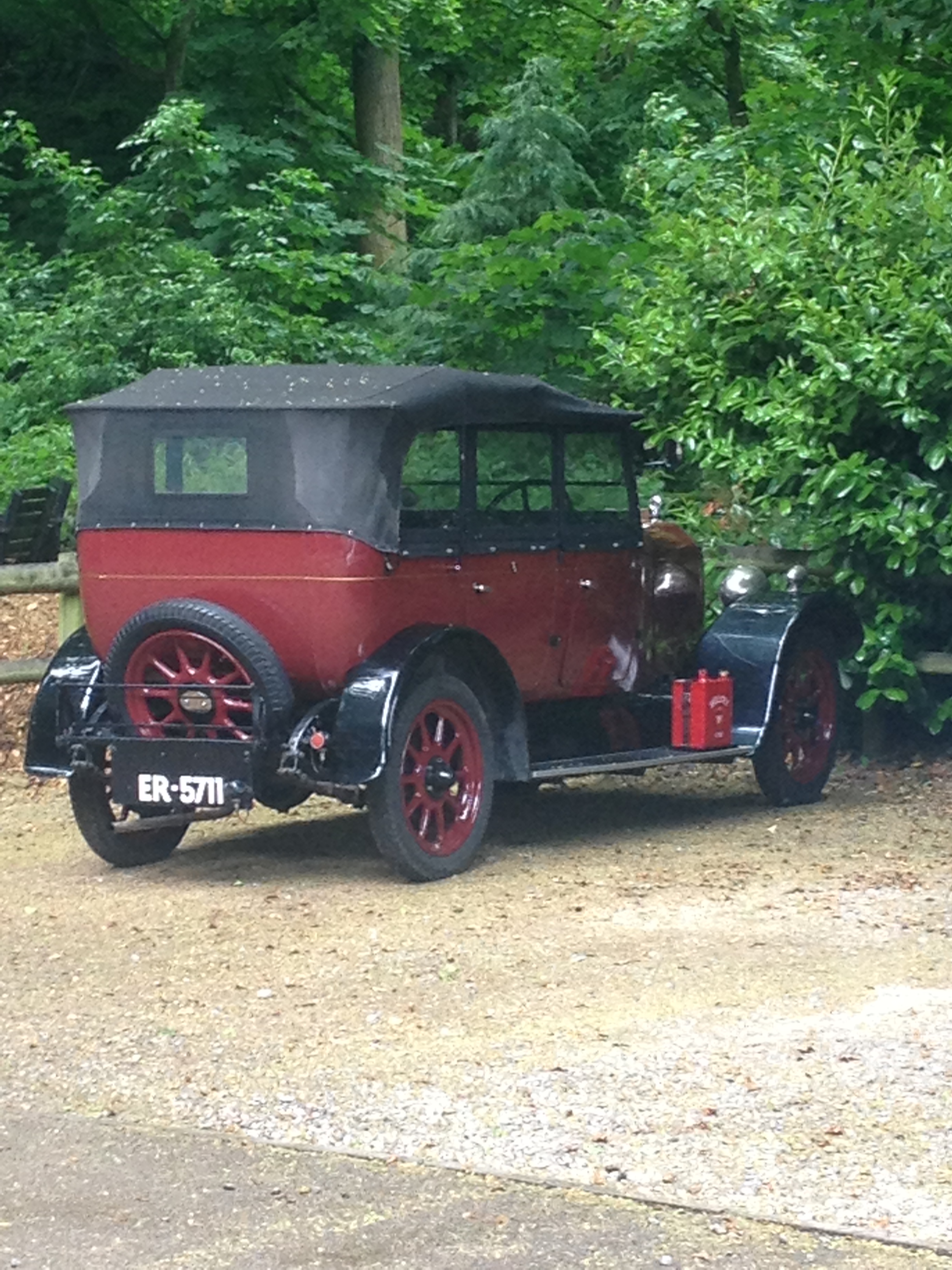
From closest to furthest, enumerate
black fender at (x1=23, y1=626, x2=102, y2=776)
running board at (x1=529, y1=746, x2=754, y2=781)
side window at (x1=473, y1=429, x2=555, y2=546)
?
black fender at (x1=23, y1=626, x2=102, y2=776) → side window at (x1=473, y1=429, x2=555, y2=546) → running board at (x1=529, y1=746, x2=754, y2=781)

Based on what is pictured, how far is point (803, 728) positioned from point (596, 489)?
5.74 feet

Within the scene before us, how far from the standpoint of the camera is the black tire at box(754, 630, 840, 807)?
1121 cm

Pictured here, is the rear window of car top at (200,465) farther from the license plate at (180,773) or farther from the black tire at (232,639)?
the license plate at (180,773)

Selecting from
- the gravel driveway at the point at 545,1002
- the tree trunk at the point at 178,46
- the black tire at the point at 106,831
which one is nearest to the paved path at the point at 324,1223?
the gravel driveway at the point at 545,1002

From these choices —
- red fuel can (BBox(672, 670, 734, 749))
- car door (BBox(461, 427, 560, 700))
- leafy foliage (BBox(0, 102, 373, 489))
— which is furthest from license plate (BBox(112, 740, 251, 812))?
leafy foliage (BBox(0, 102, 373, 489))

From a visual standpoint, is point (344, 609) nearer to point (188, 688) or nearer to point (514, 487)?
point (188, 688)

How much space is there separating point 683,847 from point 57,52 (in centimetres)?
1771

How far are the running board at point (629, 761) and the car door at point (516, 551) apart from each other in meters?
0.35

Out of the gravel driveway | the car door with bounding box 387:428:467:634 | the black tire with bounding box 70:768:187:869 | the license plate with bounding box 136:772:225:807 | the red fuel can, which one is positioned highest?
the car door with bounding box 387:428:467:634

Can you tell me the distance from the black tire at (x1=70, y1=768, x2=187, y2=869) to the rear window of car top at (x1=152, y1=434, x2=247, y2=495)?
1.25 meters

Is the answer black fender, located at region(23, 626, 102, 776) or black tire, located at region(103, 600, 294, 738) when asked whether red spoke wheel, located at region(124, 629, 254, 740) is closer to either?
black tire, located at region(103, 600, 294, 738)

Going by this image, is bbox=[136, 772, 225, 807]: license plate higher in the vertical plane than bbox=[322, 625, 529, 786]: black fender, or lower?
lower

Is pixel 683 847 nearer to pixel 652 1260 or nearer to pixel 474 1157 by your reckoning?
pixel 474 1157

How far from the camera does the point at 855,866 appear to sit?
9.54 metres
